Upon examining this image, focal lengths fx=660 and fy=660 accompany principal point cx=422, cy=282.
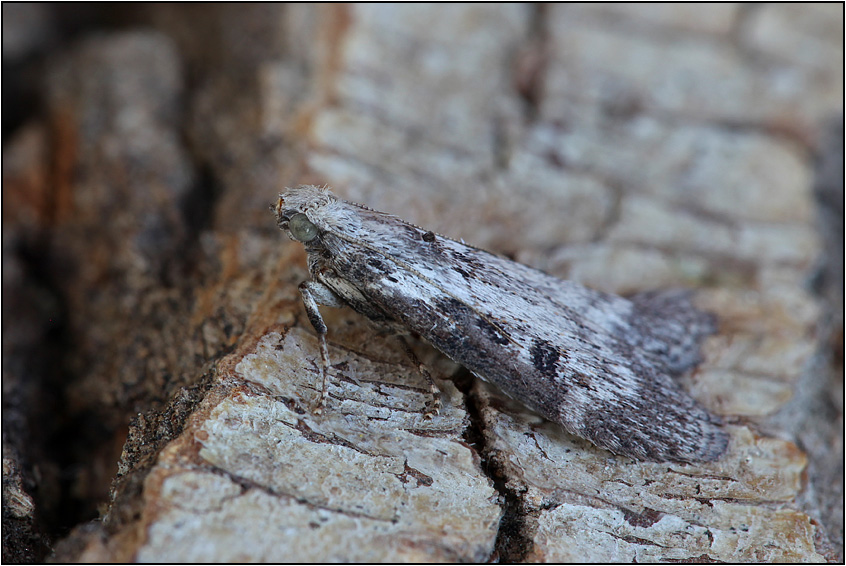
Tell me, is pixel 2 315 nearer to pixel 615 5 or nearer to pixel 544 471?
pixel 544 471

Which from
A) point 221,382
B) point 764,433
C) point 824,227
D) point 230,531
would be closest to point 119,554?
point 230,531

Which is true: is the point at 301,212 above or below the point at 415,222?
below

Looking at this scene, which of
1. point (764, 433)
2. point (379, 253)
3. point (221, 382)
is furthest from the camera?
point (764, 433)

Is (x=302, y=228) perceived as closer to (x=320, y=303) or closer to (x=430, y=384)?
(x=320, y=303)

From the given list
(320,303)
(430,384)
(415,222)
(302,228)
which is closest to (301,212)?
(302,228)

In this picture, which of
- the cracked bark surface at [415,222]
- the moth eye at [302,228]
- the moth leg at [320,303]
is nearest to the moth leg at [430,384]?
the cracked bark surface at [415,222]
